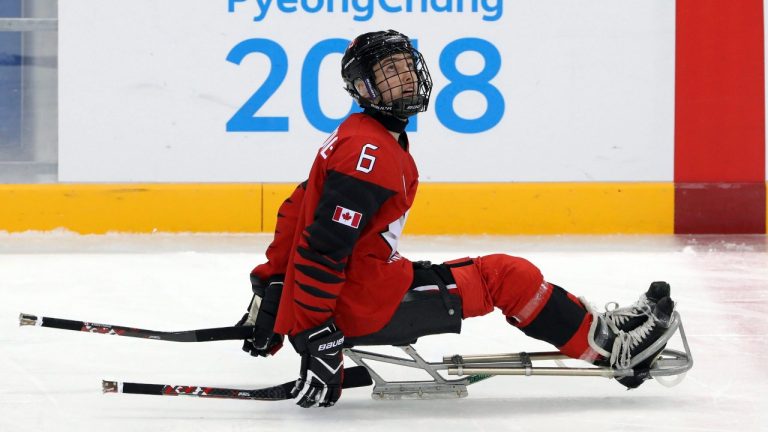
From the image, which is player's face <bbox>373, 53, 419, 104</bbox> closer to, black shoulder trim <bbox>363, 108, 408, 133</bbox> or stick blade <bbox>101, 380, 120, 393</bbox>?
black shoulder trim <bbox>363, 108, 408, 133</bbox>

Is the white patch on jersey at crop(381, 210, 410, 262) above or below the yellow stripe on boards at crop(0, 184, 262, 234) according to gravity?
above

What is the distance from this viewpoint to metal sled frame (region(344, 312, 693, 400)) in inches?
94.0

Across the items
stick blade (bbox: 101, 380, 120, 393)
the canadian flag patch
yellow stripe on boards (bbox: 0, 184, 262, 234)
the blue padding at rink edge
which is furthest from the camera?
the blue padding at rink edge

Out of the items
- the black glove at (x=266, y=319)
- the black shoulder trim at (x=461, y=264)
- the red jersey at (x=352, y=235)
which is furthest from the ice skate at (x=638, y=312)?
the black glove at (x=266, y=319)

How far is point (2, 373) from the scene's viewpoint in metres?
2.70

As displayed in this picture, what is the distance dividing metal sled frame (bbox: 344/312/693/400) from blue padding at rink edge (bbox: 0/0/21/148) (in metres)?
3.79

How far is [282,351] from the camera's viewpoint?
2.94 m

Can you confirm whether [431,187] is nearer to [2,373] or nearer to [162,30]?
[162,30]

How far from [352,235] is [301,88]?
3506 mm

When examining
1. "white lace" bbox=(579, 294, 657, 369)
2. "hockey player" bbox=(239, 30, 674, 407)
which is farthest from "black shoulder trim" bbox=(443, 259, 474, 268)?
"white lace" bbox=(579, 294, 657, 369)

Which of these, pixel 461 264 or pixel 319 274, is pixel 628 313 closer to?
pixel 461 264

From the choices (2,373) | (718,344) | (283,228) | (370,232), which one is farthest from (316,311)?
(718,344)

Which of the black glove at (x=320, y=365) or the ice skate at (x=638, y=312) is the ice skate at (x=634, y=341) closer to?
the ice skate at (x=638, y=312)

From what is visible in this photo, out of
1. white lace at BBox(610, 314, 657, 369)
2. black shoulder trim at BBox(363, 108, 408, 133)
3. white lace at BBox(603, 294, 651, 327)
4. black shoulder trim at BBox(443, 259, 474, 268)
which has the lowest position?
white lace at BBox(610, 314, 657, 369)
